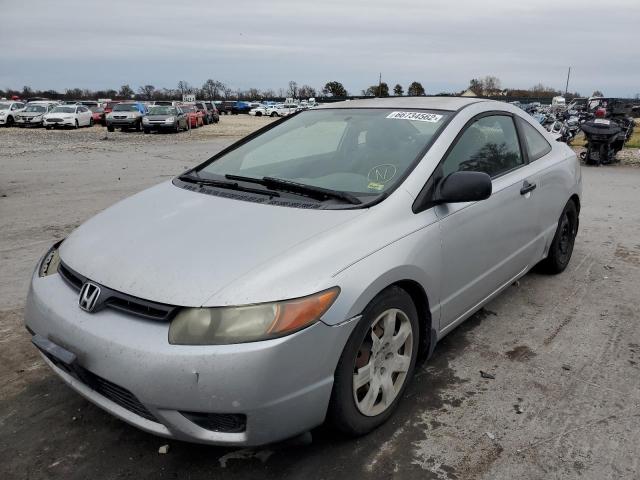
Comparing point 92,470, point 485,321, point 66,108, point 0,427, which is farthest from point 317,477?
point 66,108

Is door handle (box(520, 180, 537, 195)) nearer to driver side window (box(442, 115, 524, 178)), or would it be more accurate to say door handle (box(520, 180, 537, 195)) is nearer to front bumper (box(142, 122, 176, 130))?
driver side window (box(442, 115, 524, 178))

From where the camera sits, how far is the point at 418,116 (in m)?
3.35

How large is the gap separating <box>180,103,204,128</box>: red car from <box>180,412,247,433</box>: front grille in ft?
102

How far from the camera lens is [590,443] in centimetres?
253

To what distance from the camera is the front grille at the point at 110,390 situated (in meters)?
2.14

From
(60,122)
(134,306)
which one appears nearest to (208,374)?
(134,306)

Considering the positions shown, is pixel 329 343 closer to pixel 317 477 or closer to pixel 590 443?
pixel 317 477

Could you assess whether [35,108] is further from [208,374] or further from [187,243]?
[208,374]

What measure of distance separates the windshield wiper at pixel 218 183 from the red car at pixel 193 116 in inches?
1161

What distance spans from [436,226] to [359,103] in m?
1.46

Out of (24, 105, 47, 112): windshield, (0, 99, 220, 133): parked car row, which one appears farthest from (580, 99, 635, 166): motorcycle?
(24, 105, 47, 112): windshield

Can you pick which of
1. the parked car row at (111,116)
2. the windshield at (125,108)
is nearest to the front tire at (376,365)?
the parked car row at (111,116)

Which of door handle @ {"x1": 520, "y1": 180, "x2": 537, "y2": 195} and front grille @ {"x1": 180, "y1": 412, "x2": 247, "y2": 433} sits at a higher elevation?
door handle @ {"x1": 520, "y1": 180, "x2": 537, "y2": 195}

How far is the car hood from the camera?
219cm
